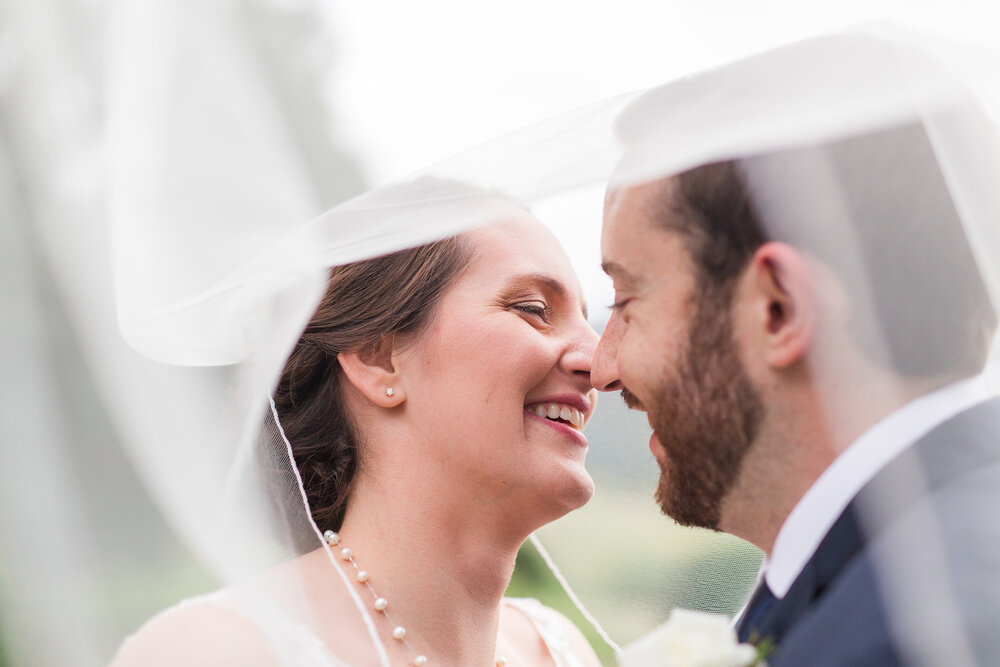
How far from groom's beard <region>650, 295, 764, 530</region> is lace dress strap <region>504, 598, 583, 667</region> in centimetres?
129

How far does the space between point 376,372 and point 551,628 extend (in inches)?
48.0

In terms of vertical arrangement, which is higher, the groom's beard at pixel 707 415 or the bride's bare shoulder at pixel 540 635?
the groom's beard at pixel 707 415

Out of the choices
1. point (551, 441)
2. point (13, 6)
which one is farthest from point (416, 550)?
point (13, 6)

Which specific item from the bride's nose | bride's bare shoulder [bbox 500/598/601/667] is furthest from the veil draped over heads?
bride's bare shoulder [bbox 500/598/601/667]

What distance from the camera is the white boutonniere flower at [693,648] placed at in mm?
1419

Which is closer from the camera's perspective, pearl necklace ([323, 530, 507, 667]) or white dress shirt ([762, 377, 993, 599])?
white dress shirt ([762, 377, 993, 599])

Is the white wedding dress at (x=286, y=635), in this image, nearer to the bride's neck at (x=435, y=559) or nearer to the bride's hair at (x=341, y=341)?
the bride's neck at (x=435, y=559)

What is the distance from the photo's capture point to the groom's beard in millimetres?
1837

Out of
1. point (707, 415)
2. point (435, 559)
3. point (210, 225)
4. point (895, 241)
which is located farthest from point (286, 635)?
point (895, 241)

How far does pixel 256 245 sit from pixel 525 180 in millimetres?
629

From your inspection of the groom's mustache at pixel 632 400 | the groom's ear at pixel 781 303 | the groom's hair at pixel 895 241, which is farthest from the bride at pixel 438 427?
the groom's hair at pixel 895 241

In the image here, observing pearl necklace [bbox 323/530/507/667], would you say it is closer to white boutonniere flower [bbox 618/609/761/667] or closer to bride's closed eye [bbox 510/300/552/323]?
bride's closed eye [bbox 510/300/552/323]

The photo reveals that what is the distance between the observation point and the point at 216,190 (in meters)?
1.96

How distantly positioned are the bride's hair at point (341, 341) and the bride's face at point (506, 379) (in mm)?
69
